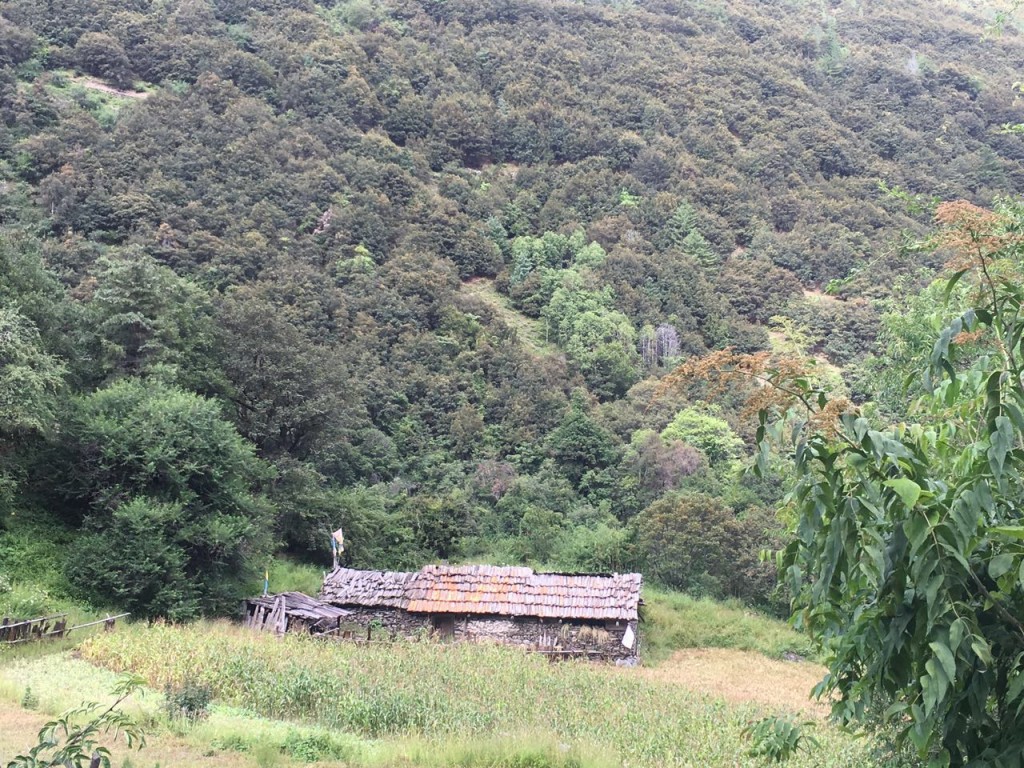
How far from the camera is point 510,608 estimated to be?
23.4 meters

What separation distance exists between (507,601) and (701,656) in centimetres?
600

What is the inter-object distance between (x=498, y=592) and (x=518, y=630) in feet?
3.79

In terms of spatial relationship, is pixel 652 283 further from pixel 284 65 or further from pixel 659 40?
pixel 659 40

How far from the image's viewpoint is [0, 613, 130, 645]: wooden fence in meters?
16.4

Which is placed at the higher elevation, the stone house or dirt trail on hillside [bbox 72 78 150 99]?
dirt trail on hillside [bbox 72 78 150 99]

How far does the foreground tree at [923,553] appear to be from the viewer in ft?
10.5

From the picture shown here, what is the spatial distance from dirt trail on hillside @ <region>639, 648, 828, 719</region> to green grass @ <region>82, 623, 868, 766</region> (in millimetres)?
1772

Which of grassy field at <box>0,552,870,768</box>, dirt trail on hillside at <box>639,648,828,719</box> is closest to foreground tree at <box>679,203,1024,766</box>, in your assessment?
grassy field at <box>0,552,870,768</box>

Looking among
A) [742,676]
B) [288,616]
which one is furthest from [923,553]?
[288,616]

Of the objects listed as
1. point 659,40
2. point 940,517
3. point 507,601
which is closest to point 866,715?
point 940,517

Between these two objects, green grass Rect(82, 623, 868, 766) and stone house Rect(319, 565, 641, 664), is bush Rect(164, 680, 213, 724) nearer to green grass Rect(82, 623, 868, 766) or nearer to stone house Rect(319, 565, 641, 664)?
green grass Rect(82, 623, 868, 766)

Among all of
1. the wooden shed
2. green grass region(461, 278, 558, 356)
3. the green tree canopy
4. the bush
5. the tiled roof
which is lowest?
the wooden shed

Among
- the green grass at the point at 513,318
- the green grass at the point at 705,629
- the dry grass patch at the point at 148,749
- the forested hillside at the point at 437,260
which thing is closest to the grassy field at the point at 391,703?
the dry grass patch at the point at 148,749

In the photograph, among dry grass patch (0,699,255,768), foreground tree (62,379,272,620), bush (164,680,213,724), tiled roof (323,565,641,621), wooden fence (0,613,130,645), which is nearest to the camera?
dry grass patch (0,699,255,768)
